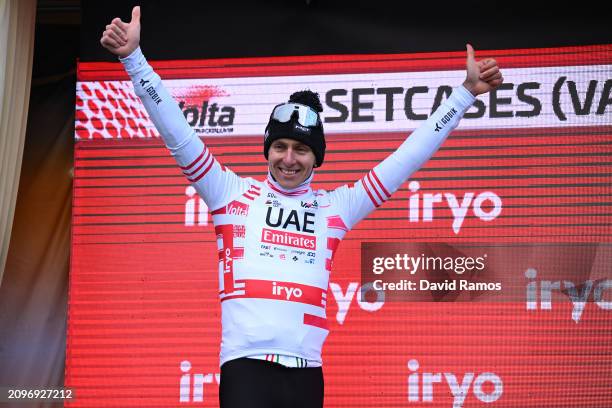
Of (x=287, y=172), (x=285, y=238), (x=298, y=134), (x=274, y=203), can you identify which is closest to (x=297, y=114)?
(x=298, y=134)

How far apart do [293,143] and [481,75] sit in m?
0.63

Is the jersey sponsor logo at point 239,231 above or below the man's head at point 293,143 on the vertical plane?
below

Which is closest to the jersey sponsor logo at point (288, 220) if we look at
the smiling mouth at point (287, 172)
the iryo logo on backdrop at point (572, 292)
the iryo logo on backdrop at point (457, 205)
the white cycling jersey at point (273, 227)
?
the white cycling jersey at point (273, 227)

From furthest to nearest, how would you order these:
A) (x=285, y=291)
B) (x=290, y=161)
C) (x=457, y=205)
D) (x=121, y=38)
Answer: (x=457, y=205), (x=290, y=161), (x=285, y=291), (x=121, y=38)

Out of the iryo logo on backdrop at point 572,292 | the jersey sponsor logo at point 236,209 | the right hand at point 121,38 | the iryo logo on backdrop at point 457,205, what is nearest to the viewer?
the right hand at point 121,38

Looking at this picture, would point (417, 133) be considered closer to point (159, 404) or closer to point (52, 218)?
point (159, 404)

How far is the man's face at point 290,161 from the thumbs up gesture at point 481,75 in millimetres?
558

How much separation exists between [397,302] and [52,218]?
205cm

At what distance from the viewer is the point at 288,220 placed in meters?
2.70

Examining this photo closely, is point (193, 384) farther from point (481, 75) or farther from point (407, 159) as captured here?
point (481, 75)

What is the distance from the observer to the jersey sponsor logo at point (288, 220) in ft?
8.81

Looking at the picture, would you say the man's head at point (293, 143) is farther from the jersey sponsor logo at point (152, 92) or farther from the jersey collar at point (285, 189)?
the jersey sponsor logo at point (152, 92)

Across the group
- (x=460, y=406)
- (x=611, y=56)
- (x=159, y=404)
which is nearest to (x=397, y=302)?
(x=460, y=406)

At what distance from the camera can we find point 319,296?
267 centimetres
